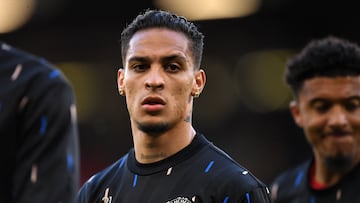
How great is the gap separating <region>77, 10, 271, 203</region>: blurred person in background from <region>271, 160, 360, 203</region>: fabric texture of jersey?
74.1 inches

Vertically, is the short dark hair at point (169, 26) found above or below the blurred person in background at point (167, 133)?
above

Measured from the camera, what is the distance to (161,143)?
350cm

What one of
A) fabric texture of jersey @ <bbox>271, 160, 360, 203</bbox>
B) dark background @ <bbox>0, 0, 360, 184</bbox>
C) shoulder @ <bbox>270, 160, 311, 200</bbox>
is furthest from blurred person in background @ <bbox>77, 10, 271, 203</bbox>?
dark background @ <bbox>0, 0, 360, 184</bbox>

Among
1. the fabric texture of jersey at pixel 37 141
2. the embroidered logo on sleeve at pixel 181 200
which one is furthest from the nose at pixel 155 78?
the embroidered logo on sleeve at pixel 181 200

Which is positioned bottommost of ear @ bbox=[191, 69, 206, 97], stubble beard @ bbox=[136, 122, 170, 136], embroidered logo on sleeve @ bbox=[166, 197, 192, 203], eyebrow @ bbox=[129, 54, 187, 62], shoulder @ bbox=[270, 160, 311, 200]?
shoulder @ bbox=[270, 160, 311, 200]

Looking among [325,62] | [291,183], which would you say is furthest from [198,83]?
[291,183]

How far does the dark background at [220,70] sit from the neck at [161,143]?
22.7 ft

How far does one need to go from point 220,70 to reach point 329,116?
5400mm

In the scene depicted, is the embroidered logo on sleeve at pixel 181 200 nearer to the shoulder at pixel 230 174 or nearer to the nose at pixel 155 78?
the shoulder at pixel 230 174

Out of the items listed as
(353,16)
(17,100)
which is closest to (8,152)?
(17,100)

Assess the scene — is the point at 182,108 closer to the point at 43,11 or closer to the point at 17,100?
the point at 17,100

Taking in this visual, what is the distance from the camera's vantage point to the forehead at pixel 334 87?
17.3ft

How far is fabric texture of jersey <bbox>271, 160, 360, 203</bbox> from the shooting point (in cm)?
524

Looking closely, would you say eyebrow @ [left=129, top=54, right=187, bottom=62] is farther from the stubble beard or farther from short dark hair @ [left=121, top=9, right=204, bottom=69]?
the stubble beard
